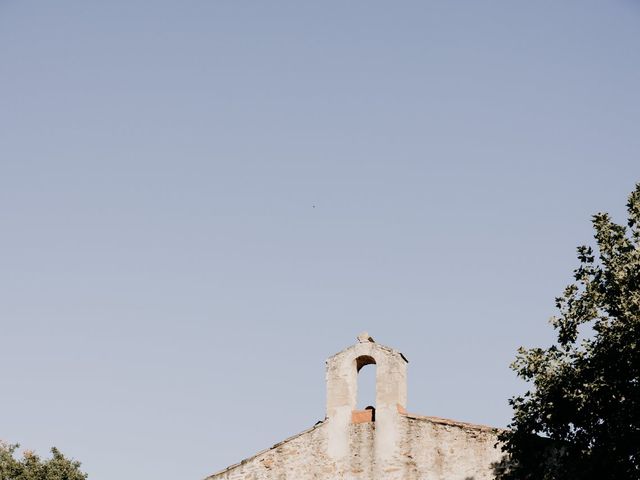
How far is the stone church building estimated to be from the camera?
17.6m

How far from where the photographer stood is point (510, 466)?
17031 millimetres

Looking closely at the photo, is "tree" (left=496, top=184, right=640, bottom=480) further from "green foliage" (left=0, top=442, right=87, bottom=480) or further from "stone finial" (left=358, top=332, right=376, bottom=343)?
"green foliage" (left=0, top=442, right=87, bottom=480)

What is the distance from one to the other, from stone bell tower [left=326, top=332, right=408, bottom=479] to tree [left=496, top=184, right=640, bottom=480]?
2931 millimetres

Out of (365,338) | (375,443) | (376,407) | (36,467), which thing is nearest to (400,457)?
(375,443)

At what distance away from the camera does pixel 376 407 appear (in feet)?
61.3

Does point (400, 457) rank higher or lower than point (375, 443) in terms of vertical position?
lower

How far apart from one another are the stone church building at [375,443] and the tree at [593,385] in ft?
5.23

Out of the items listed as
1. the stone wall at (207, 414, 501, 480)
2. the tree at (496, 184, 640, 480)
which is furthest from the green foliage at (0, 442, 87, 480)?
the tree at (496, 184, 640, 480)

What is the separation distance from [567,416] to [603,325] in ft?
5.39

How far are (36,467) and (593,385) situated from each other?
77.5ft

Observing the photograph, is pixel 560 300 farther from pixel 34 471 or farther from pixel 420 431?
pixel 34 471

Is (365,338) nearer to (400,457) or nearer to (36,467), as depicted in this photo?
(400,457)

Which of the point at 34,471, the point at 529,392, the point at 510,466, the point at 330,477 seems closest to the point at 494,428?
the point at 510,466

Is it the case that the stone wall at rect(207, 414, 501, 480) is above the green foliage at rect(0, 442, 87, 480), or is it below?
below
